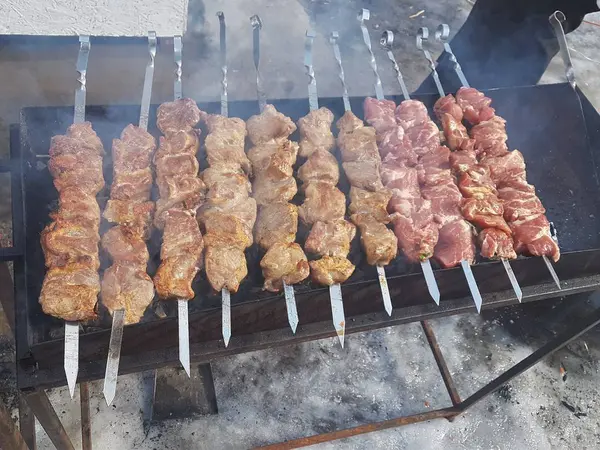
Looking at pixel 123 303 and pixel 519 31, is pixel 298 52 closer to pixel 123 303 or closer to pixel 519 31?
pixel 519 31

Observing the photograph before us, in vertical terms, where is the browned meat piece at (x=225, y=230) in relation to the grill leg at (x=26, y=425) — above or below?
above

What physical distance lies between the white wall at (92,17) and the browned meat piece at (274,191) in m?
3.29

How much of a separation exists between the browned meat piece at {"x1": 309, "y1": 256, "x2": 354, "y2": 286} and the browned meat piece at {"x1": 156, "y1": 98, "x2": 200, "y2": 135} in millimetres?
1400

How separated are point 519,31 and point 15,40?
5.64 meters

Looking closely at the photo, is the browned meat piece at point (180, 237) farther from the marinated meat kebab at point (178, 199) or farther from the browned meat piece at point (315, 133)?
the browned meat piece at point (315, 133)

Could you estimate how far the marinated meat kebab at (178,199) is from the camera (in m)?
2.68

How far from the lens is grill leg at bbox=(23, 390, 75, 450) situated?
261 centimetres

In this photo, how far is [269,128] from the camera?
3514 millimetres

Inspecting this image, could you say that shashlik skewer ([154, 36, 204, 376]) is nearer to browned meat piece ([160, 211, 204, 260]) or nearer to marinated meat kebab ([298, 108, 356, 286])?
browned meat piece ([160, 211, 204, 260])

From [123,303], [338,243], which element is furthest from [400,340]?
[123,303]

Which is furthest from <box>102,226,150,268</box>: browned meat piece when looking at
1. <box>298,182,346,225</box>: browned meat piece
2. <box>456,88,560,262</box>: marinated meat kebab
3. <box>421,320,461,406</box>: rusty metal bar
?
<box>421,320,461,406</box>: rusty metal bar

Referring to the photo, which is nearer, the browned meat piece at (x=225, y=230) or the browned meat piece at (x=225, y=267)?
the browned meat piece at (x=225, y=267)

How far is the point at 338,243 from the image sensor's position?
2990 millimetres

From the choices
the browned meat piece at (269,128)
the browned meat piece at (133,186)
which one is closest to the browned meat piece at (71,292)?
the browned meat piece at (133,186)
